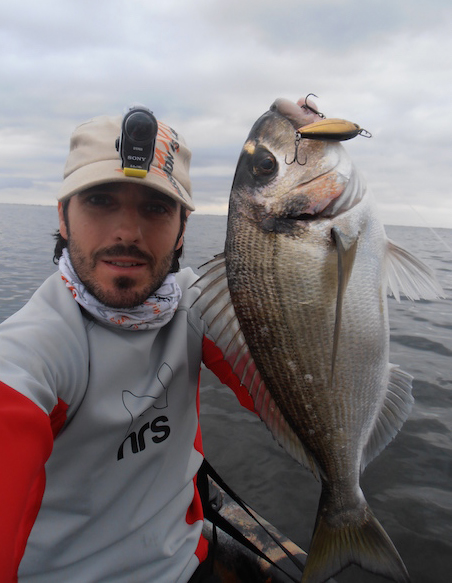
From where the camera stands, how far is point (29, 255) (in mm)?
19469

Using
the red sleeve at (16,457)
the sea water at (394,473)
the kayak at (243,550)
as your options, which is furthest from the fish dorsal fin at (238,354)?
the sea water at (394,473)

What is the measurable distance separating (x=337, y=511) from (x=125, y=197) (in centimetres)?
160

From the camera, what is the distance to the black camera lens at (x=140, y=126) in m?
1.73

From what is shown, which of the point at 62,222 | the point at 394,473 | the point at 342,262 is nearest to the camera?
the point at 342,262

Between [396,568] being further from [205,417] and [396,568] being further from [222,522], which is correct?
[205,417]

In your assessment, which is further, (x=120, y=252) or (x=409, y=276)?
(x=120, y=252)

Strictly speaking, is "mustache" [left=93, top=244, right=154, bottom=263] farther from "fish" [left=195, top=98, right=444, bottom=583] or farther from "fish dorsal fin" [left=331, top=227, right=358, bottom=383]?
"fish dorsal fin" [left=331, top=227, right=358, bottom=383]

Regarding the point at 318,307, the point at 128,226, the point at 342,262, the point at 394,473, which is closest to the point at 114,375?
the point at 128,226

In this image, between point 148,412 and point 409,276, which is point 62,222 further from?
point 409,276

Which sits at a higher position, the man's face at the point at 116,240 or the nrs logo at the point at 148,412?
the man's face at the point at 116,240

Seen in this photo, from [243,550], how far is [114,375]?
1531 mm

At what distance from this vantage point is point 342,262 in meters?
1.43

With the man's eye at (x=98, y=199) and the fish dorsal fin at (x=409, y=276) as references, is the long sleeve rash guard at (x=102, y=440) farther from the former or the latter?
the fish dorsal fin at (x=409, y=276)

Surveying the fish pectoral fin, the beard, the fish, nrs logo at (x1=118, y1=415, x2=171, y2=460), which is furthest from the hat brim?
the fish pectoral fin
